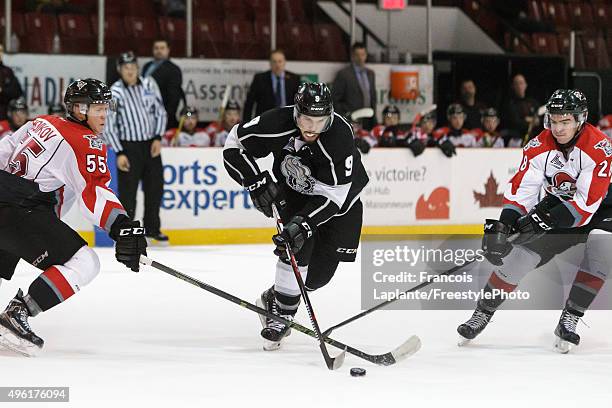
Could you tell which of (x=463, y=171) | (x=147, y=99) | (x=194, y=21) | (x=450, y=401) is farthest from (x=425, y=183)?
(x=450, y=401)

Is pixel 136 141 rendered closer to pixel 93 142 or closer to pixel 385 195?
pixel 385 195

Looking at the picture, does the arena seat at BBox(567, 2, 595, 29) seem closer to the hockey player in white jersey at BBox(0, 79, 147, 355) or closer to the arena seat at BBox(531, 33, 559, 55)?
the arena seat at BBox(531, 33, 559, 55)

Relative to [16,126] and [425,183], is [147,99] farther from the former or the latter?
[425,183]

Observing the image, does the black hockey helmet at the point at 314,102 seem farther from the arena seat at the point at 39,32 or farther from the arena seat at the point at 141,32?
the arena seat at the point at 141,32

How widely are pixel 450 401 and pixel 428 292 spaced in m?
1.89

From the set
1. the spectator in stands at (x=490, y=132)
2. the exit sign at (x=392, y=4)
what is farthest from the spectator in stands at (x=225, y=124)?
the exit sign at (x=392, y=4)

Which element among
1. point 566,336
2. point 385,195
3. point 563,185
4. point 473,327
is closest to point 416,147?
point 385,195

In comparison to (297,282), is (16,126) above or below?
above

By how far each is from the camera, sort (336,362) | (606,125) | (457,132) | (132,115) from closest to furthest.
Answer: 1. (336,362)
2. (132,115)
3. (457,132)
4. (606,125)

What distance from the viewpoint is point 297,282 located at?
4.29 metres

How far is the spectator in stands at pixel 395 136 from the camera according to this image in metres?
8.48

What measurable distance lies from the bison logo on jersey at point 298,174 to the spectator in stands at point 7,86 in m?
4.41

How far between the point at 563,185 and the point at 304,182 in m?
1.01

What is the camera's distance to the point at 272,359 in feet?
13.3
